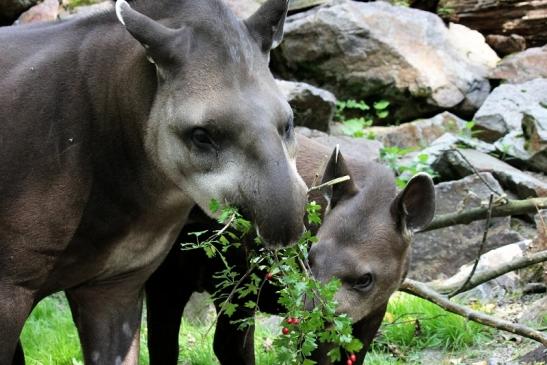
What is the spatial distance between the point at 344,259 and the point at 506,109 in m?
7.40

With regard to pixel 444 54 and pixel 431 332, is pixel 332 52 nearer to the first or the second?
pixel 444 54

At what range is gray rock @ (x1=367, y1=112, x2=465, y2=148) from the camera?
13102 millimetres

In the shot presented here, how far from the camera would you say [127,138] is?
4.72 metres

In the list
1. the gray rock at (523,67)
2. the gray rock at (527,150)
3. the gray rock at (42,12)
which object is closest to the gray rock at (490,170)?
the gray rock at (527,150)

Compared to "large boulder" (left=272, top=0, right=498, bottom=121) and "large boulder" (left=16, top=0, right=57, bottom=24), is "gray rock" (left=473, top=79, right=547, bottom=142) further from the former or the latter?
"large boulder" (left=16, top=0, right=57, bottom=24)

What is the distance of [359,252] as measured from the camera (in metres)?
6.05

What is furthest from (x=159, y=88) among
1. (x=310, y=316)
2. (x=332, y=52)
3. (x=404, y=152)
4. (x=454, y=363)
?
(x=332, y=52)

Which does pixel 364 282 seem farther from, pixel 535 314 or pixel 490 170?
pixel 490 170

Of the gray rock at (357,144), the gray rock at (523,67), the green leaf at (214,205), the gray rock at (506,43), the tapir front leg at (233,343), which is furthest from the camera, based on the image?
the gray rock at (506,43)

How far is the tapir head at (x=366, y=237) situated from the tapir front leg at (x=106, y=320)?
1.12m

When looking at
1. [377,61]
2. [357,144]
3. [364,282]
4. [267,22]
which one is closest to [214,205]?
[267,22]

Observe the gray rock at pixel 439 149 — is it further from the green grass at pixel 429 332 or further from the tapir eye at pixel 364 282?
the tapir eye at pixel 364 282

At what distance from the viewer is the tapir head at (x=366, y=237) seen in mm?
5977

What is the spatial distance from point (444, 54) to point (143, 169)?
9914mm
